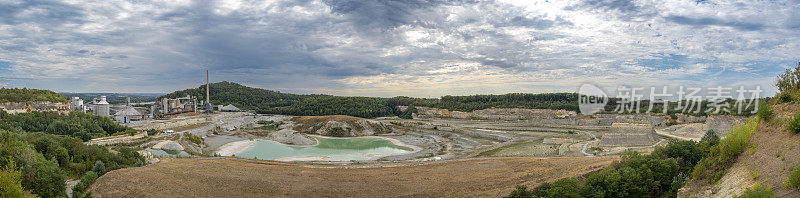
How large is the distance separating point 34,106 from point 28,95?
5.64 feet

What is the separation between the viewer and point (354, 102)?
106 m

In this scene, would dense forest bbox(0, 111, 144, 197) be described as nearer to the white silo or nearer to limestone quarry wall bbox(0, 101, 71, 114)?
limestone quarry wall bbox(0, 101, 71, 114)

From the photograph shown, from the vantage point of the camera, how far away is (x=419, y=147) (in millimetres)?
49219

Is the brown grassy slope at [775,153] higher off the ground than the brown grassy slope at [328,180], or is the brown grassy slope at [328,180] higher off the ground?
the brown grassy slope at [775,153]

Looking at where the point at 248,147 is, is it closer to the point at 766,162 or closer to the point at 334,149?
the point at 334,149

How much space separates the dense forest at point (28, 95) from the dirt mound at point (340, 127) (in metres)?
35.2

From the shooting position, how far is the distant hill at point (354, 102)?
97.6 meters

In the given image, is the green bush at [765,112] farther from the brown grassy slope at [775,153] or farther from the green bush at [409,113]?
the green bush at [409,113]

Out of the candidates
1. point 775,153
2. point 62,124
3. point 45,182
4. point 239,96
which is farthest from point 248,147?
point 239,96

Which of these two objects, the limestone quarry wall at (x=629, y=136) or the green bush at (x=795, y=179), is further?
the limestone quarry wall at (x=629, y=136)

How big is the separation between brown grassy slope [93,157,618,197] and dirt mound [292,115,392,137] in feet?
126

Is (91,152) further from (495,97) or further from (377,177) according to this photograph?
(495,97)

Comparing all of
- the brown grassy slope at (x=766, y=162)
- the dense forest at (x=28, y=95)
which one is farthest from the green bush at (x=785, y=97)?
the dense forest at (x=28, y=95)

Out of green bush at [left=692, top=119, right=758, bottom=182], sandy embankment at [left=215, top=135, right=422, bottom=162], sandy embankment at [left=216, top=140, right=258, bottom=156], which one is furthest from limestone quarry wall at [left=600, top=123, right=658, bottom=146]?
sandy embankment at [left=216, top=140, right=258, bottom=156]
